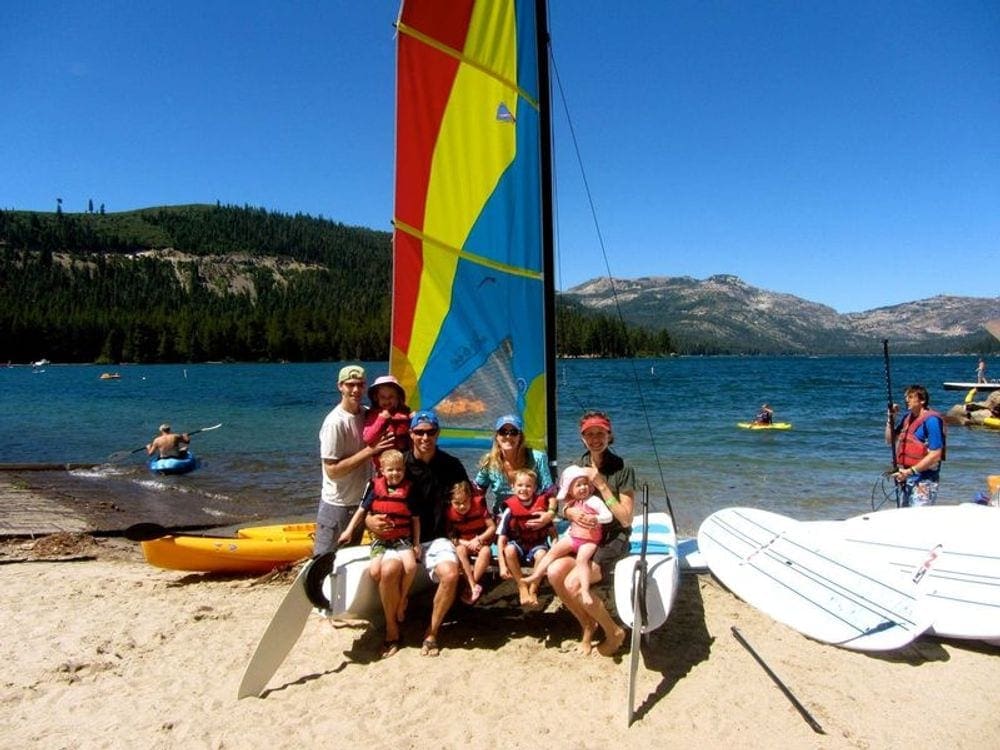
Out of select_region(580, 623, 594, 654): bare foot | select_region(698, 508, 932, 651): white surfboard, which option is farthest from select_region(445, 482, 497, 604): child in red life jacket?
select_region(698, 508, 932, 651): white surfboard

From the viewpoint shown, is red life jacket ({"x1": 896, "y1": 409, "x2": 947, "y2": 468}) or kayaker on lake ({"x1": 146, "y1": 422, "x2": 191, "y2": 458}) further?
kayaker on lake ({"x1": 146, "y1": 422, "x2": 191, "y2": 458})

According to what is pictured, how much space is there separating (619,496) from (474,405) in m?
1.63

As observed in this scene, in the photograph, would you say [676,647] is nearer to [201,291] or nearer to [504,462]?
[504,462]

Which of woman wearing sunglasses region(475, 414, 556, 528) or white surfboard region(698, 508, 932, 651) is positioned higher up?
woman wearing sunglasses region(475, 414, 556, 528)

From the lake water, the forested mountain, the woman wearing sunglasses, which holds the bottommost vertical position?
the lake water

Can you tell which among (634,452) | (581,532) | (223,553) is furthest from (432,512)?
(634,452)

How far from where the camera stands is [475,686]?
11.6 ft

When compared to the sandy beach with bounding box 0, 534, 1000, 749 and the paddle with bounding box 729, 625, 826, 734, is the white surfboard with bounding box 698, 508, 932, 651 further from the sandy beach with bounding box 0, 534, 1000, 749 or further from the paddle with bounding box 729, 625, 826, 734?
the paddle with bounding box 729, 625, 826, 734

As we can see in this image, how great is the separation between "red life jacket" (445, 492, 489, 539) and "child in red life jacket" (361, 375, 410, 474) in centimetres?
52

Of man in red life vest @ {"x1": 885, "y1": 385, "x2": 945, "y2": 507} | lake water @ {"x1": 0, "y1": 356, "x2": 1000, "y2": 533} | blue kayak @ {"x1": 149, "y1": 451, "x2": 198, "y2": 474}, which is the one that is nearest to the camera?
man in red life vest @ {"x1": 885, "y1": 385, "x2": 945, "y2": 507}

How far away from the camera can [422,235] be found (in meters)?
4.97

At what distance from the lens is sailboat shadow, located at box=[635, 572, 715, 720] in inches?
138

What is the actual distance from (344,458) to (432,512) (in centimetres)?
67

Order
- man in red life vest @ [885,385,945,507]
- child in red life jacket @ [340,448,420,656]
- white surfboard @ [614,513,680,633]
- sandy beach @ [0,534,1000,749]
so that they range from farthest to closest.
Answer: man in red life vest @ [885,385,945,507], child in red life jacket @ [340,448,420,656], white surfboard @ [614,513,680,633], sandy beach @ [0,534,1000,749]
